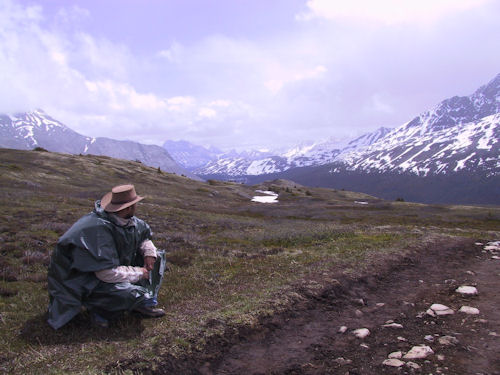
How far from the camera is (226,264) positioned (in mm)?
15352

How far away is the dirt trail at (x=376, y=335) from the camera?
695 cm

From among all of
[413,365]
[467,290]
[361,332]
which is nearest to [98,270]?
[361,332]

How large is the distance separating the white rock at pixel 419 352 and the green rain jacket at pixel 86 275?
6.09 meters

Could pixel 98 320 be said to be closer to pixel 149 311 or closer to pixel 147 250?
pixel 149 311

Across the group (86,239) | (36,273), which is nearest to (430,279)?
(86,239)

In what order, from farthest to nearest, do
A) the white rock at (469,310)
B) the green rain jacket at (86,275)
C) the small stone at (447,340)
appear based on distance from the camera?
the white rock at (469,310)
the green rain jacket at (86,275)
the small stone at (447,340)

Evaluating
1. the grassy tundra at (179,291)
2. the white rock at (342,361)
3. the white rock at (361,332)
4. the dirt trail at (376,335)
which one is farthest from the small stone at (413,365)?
the grassy tundra at (179,291)

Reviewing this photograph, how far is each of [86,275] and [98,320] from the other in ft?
3.70

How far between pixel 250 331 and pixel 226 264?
6892mm

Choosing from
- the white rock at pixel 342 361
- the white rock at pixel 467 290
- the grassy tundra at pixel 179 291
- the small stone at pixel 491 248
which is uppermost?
the small stone at pixel 491 248

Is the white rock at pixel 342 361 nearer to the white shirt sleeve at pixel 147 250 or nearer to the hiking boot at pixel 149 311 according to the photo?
the hiking boot at pixel 149 311

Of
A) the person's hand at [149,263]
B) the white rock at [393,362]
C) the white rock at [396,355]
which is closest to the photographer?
the white rock at [393,362]

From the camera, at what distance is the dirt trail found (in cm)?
695

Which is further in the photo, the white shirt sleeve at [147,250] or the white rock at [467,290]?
the white rock at [467,290]
